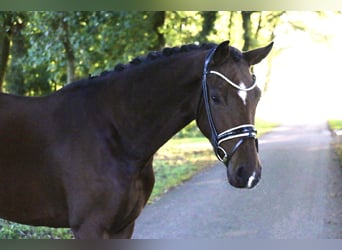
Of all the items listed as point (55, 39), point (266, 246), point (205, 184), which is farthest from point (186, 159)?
point (266, 246)

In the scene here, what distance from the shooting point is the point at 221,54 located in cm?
159

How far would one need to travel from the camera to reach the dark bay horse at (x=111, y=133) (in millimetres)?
1614

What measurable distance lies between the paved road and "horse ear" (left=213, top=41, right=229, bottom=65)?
134 centimetres

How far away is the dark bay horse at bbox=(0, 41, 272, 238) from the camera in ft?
5.30

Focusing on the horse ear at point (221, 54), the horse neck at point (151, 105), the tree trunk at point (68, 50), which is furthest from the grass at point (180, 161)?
→ the horse ear at point (221, 54)

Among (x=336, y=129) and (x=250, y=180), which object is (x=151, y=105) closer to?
(x=250, y=180)

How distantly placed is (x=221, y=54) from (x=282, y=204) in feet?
5.57

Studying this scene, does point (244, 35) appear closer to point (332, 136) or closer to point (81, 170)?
point (332, 136)

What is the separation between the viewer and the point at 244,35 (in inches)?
143

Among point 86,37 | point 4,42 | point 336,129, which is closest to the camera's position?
point 336,129

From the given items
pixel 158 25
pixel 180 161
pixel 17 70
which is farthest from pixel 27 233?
pixel 180 161

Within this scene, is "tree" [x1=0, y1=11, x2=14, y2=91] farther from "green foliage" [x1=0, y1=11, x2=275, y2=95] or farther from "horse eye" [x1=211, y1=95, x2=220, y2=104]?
"horse eye" [x1=211, y1=95, x2=220, y2=104]

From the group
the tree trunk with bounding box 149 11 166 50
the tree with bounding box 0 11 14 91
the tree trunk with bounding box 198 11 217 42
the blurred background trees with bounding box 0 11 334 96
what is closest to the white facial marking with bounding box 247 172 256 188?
the blurred background trees with bounding box 0 11 334 96
